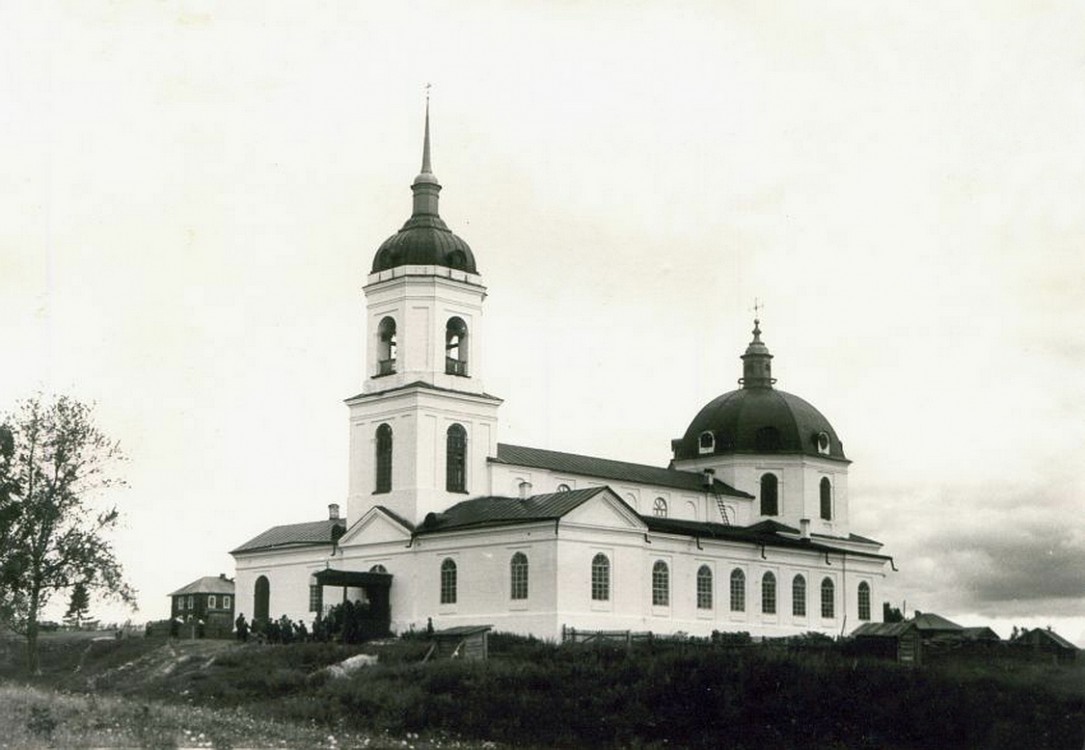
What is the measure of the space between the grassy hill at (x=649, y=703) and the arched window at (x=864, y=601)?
22082 millimetres

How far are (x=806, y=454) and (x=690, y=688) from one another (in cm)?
3276

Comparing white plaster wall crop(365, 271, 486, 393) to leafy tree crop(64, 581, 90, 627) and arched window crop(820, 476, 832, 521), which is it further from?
arched window crop(820, 476, 832, 521)

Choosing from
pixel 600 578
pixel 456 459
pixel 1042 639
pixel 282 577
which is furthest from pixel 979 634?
pixel 282 577

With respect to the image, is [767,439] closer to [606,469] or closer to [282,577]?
[606,469]

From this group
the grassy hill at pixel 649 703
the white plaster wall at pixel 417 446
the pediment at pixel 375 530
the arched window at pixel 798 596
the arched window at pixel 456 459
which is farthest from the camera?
the arched window at pixel 798 596

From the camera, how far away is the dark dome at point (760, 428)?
228ft

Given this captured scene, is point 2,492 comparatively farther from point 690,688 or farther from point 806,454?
point 806,454

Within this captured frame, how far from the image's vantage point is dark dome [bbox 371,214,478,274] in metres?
57.0

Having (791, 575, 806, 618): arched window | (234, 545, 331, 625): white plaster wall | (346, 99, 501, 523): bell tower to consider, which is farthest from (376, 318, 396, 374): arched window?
(791, 575, 806, 618): arched window

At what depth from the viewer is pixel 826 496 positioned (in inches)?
2763

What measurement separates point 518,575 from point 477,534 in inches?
88.2

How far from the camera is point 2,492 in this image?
49438 millimetres

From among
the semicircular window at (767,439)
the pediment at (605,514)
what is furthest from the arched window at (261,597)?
the semicircular window at (767,439)

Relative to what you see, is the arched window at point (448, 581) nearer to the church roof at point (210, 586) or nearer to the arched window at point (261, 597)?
the arched window at point (261, 597)
